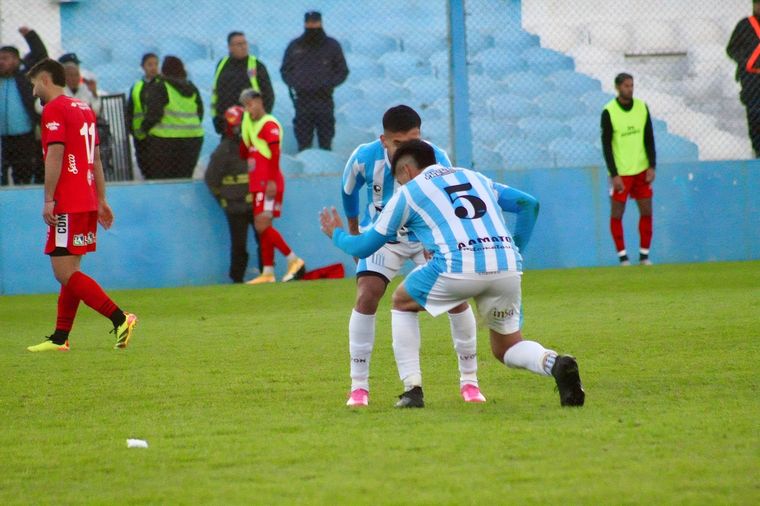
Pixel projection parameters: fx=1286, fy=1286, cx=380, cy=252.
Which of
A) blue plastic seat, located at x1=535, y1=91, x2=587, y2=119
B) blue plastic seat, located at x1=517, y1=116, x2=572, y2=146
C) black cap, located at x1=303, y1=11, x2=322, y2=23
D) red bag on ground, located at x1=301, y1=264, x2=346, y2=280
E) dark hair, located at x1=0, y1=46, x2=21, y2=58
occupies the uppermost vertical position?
black cap, located at x1=303, y1=11, x2=322, y2=23

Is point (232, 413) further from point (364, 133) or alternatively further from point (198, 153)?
point (364, 133)

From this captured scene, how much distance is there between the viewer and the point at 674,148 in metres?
16.8

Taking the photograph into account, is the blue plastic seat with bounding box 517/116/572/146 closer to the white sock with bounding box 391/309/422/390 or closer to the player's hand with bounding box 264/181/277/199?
the player's hand with bounding box 264/181/277/199

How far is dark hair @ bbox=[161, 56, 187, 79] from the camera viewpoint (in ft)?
48.9

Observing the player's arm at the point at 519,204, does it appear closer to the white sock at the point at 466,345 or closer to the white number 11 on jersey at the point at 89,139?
the white sock at the point at 466,345

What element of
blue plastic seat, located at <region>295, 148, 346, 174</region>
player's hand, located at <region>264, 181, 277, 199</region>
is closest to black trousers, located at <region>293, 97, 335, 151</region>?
blue plastic seat, located at <region>295, 148, 346, 174</region>

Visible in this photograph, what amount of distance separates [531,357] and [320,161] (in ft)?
32.2

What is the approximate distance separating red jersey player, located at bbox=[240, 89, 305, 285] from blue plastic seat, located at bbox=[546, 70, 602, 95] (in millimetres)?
4801

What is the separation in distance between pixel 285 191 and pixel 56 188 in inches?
243

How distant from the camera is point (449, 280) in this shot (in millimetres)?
5609

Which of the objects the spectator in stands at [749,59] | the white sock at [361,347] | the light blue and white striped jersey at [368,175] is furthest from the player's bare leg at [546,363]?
the spectator in stands at [749,59]

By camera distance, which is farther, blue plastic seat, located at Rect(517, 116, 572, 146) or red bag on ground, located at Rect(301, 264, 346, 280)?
blue plastic seat, located at Rect(517, 116, 572, 146)

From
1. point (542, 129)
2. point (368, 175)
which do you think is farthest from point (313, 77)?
point (368, 175)

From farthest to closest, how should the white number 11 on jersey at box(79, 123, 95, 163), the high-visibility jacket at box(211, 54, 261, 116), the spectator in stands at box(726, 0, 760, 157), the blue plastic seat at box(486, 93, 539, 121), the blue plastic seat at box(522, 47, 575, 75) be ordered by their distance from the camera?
the blue plastic seat at box(522, 47, 575, 75)
the blue plastic seat at box(486, 93, 539, 121)
the spectator in stands at box(726, 0, 760, 157)
the high-visibility jacket at box(211, 54, 261, 116)
the white number 11 on jersey at box(79, 123, 95, 163)
